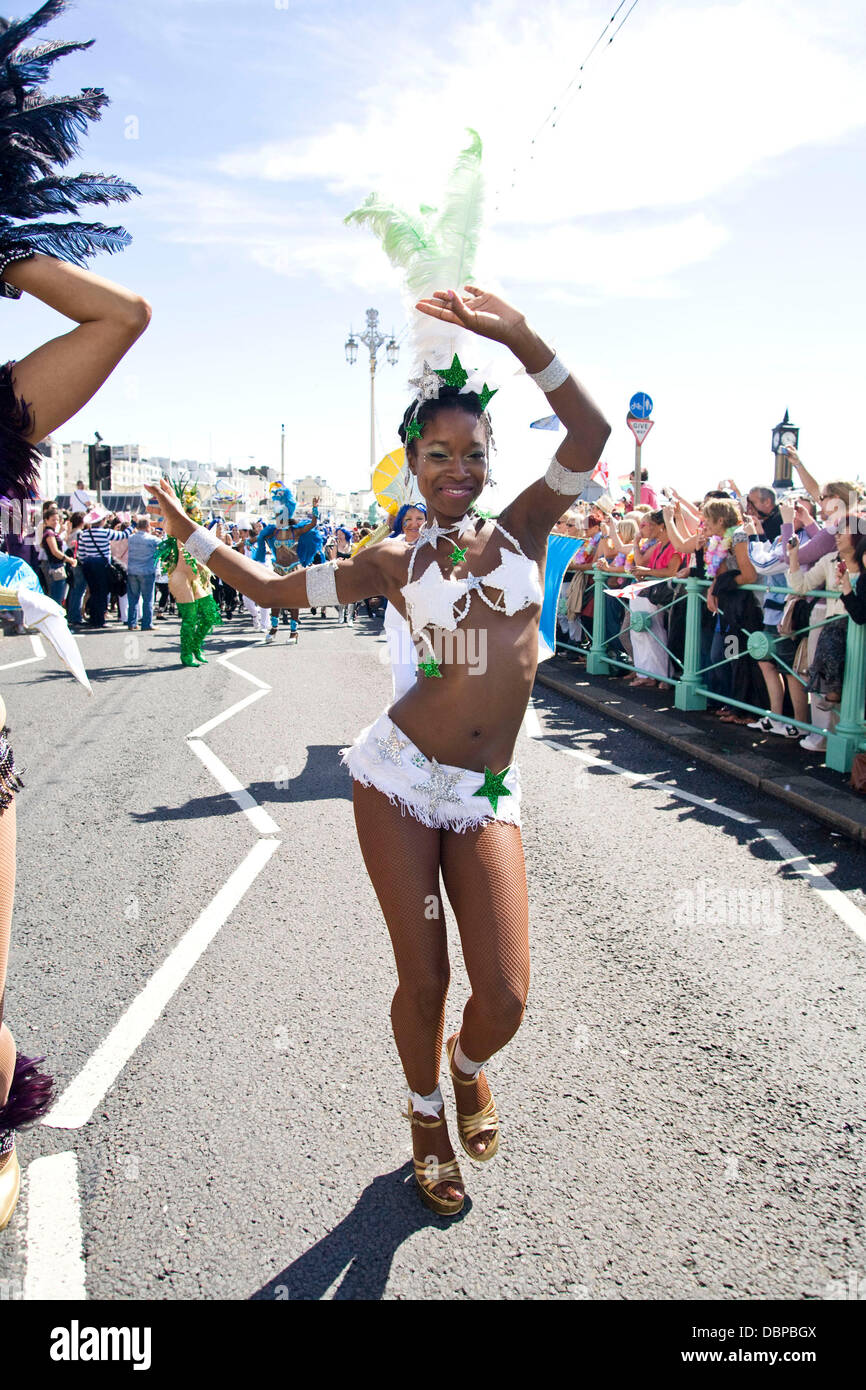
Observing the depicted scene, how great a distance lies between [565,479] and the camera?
8.34 ft

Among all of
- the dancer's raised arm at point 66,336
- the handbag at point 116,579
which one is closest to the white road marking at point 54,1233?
the dancer's raised arm at point 66,336

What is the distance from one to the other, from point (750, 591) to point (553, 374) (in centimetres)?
654

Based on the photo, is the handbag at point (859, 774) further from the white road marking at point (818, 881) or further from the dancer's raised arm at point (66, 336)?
the dancer's raised arm at point (66, 336)

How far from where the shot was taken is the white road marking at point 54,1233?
2.18m

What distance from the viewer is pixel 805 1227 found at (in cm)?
240

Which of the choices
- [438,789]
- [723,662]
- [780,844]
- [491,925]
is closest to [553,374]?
[438,789]

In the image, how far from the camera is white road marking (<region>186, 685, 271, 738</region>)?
8.88 metres

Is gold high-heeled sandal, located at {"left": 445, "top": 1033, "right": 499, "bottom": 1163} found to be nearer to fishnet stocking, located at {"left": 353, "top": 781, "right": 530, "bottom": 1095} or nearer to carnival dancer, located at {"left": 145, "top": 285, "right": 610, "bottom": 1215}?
carnival dancer, located at {"left": 145, "top": 285, "right": 610, "bottom": 1215}

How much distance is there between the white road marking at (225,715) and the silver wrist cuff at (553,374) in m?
6.76

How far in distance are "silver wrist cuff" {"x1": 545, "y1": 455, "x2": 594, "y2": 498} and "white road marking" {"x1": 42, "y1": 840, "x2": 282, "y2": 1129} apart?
2260 millimetres

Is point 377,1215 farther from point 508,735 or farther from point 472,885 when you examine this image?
point 508,735

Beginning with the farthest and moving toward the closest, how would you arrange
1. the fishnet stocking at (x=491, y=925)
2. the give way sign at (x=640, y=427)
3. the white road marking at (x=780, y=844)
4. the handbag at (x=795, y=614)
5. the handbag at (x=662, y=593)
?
the give way sign at (x=640, y=427), the handbag at (x=662, y=593), the handbag at (x=795, y=614), the white road marking at (x=780, y=844), the fishnet stocking at (x=491, y=925)

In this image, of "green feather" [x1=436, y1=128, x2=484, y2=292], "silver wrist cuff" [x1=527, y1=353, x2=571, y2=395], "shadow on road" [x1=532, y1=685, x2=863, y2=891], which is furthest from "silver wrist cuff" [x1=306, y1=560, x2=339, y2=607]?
"shadow on road" [x1=532, y1=685, x2=863, y2=891]

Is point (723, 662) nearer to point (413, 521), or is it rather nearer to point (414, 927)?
point (413, 521)
